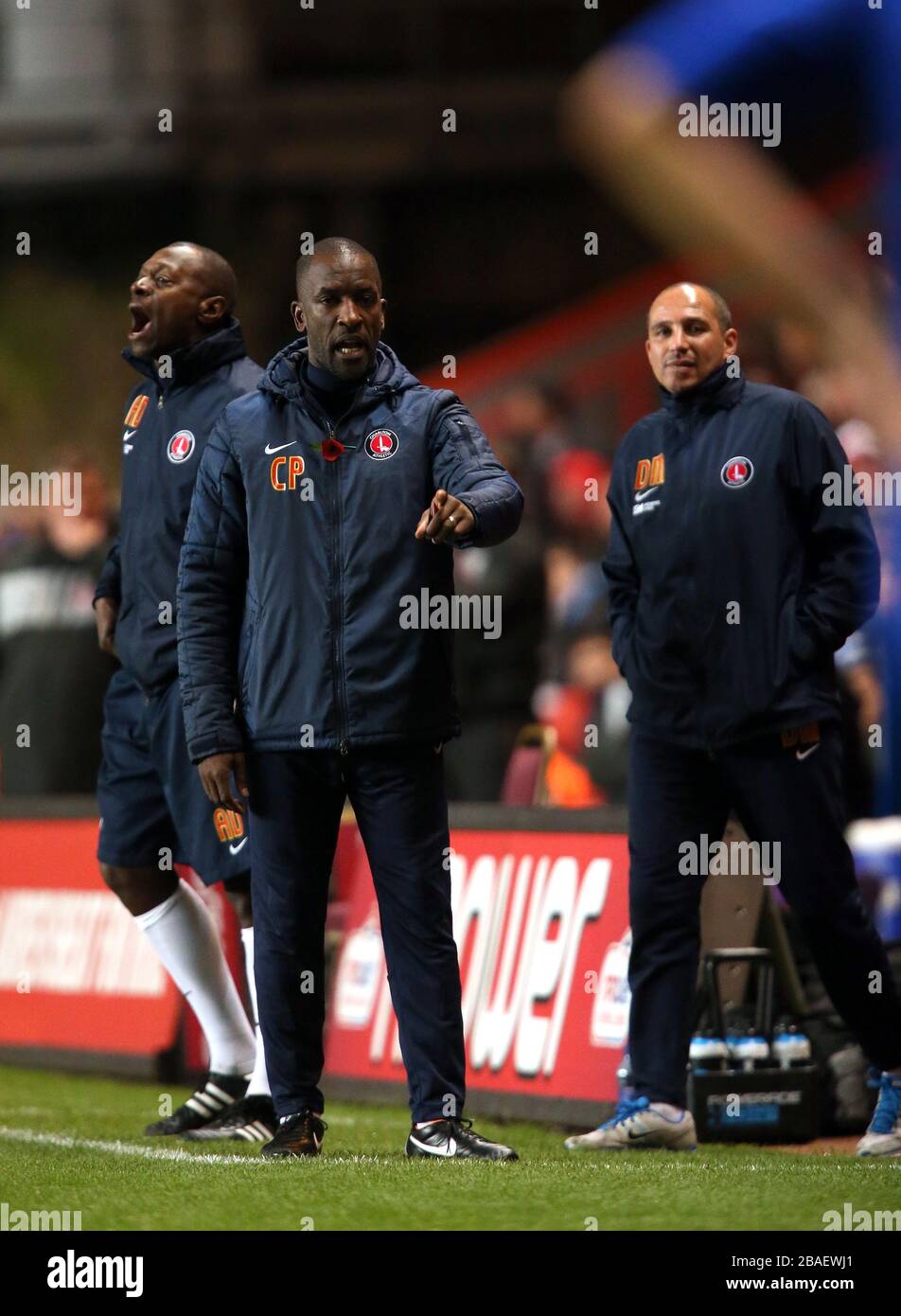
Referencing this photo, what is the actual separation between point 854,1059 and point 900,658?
2157mm

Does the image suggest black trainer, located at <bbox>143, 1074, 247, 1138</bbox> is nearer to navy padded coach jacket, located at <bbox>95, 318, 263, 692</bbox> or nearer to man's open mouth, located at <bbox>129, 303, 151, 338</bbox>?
navy padded coach jacket, located at <bbox>95, 318, 263, 692</bbox>

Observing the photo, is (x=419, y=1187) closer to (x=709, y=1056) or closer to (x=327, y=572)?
(x=327, y=572)

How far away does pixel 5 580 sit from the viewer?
1327cm

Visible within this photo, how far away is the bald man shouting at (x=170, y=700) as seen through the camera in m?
7.03

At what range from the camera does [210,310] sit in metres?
7.25

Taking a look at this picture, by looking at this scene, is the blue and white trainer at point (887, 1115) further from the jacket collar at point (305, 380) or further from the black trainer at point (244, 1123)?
the jacket collar at point (305, 380)

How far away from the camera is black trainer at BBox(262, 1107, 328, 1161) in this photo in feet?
20.6

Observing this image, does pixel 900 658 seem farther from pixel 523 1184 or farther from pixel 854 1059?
pixel 523 1184

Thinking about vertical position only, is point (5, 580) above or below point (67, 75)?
below

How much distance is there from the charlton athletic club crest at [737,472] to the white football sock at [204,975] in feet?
6.94

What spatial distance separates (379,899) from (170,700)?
1.09 meters

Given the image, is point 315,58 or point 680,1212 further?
point 315,58

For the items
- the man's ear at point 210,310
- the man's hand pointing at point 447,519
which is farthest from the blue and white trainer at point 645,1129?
the man's ear at point 210,310
